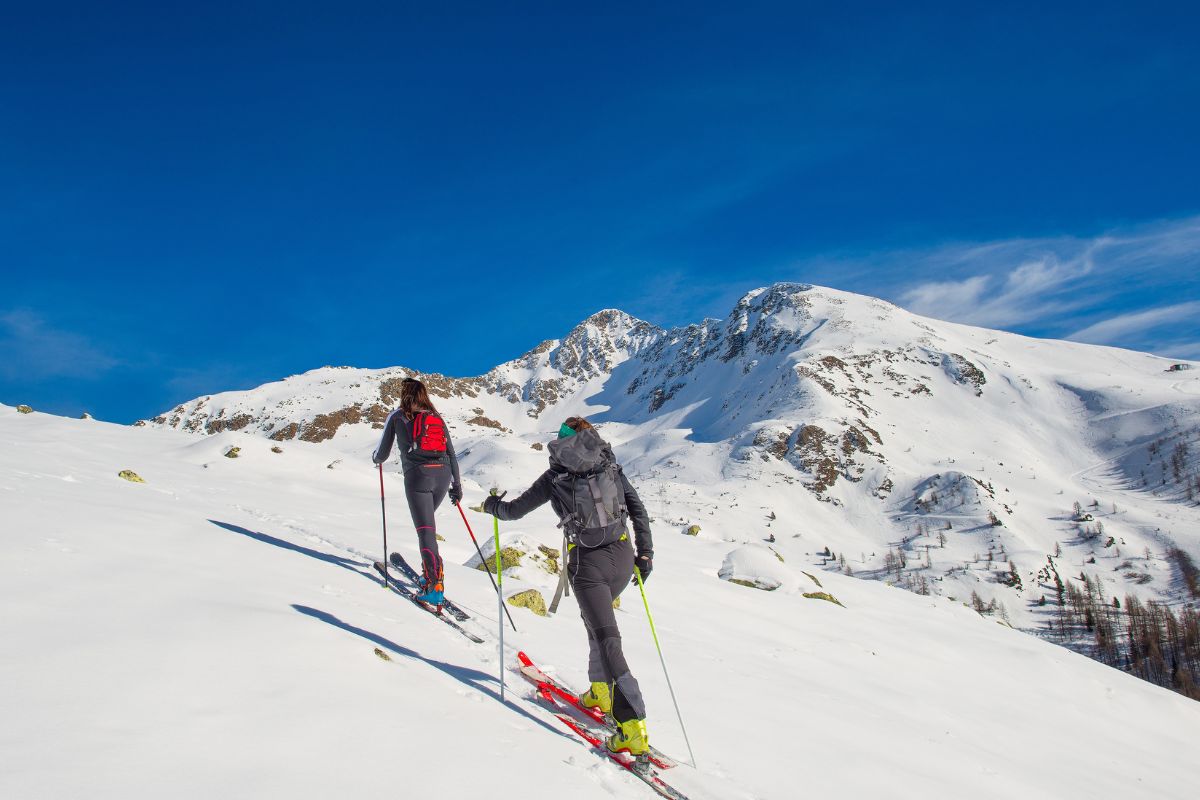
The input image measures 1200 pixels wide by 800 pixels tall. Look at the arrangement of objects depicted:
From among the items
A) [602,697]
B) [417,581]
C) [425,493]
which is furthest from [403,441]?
[602,697]

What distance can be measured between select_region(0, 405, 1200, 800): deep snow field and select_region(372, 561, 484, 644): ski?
24 cm

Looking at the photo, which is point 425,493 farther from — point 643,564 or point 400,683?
point 400,683

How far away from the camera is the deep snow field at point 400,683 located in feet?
13.5

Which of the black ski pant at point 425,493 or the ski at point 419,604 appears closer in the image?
the ski at point 419,604

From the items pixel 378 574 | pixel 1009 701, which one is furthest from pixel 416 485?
pixel 1009 701

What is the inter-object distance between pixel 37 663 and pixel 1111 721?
22387 mm

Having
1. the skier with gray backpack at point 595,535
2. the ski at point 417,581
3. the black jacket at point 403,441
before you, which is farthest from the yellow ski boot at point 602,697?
the black jacket at point 403,441

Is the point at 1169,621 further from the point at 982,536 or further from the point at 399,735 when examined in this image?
the point at 399,735

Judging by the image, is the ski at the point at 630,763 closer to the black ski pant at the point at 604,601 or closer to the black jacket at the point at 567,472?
the black ski pant at the point at 604,601

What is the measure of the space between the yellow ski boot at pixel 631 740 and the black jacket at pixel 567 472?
173cm

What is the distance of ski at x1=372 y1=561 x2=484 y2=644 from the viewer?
9180 mm

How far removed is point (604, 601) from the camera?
688 cm

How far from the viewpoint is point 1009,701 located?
15430 mm

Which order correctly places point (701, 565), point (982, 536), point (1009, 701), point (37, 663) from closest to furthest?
point (37, 663) < point (1009, 701) < point (701, 565) < point (982, 536)
